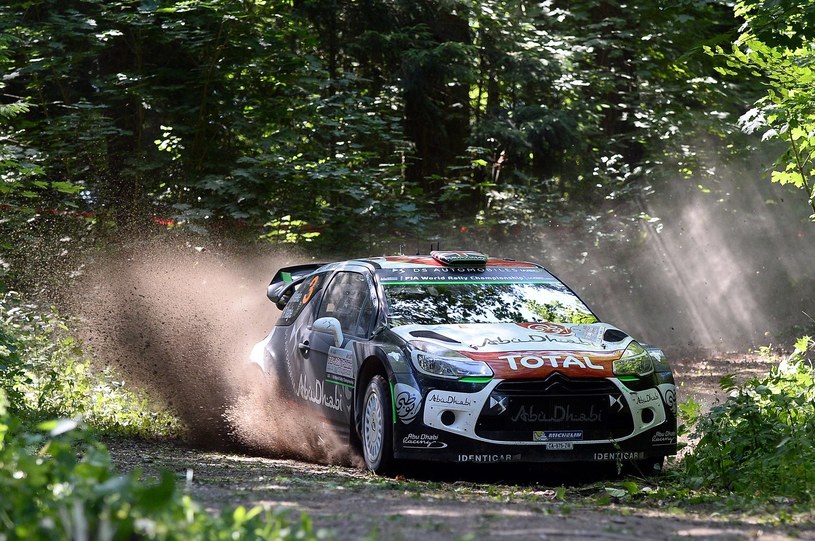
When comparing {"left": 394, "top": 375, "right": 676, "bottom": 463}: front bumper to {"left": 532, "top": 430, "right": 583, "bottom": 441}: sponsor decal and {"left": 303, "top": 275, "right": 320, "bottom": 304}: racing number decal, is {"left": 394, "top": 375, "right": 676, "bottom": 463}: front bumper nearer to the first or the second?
{"left": 532, "top": 430, "right": 583, "bottom": 441}: sponsor decal

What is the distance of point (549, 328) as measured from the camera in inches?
331

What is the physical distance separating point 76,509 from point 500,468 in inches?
203

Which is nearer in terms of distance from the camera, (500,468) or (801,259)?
(500,468)

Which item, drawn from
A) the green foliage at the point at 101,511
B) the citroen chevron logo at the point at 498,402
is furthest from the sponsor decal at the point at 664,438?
the green foliage at the point at 101,511

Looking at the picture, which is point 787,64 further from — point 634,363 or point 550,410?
point 550,410

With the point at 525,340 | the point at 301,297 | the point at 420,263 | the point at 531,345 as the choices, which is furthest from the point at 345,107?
the point at 531,345

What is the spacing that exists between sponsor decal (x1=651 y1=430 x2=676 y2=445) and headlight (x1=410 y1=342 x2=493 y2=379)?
4.67ft

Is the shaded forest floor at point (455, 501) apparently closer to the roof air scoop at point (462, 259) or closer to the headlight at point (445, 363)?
the headlight at point (445, 363)

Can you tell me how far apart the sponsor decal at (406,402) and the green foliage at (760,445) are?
6.56 ft

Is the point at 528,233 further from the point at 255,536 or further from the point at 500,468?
the point at 255,536

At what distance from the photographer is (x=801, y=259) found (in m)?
22.5

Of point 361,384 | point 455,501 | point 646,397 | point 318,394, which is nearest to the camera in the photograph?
point 455,501

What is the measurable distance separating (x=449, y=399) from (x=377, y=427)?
74 centimetres

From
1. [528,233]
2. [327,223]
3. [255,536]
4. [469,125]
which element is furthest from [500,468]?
[469,125]
